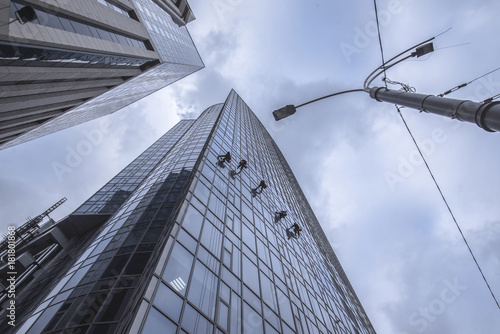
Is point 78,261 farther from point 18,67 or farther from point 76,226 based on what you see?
point 76,226

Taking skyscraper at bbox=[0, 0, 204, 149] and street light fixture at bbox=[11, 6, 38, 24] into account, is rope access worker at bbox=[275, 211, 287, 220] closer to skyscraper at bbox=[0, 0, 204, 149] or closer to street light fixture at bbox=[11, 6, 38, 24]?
skyscraper at bbox=[0, 0, 204, 149]

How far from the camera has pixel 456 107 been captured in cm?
654

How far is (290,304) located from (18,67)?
20188 millimetres

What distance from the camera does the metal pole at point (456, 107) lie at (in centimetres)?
554

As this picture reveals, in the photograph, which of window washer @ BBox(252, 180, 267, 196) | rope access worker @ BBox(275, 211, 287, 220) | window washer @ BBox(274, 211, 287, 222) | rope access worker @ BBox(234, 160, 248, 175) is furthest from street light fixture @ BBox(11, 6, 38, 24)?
rope access worker @ BBox(275, 211, 287, 220)

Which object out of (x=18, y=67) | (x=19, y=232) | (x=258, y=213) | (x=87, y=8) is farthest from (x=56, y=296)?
(x=19, y=232)

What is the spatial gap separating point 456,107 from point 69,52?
20.6 metres

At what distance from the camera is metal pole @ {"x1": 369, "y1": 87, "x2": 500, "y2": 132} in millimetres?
5537

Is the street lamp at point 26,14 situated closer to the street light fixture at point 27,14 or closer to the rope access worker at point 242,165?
the street light fixture at point 27,14

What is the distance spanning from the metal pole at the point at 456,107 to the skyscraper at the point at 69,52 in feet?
50.3

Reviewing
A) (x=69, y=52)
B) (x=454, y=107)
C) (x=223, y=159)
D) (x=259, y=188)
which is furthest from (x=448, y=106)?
(x=259, y=188)

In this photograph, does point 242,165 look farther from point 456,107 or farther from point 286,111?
point 456,107

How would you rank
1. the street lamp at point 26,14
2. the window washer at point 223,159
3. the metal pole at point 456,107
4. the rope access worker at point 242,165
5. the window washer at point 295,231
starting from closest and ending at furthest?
the metal pole at point 456,107 < the street lamp at point 26,14 < the window washer at point 223,159 < the rope access worker at point 242,165 < the window washer at point 295,231

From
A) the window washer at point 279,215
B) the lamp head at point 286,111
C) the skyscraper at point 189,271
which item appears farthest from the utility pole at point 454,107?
the window washer at point 279,215
